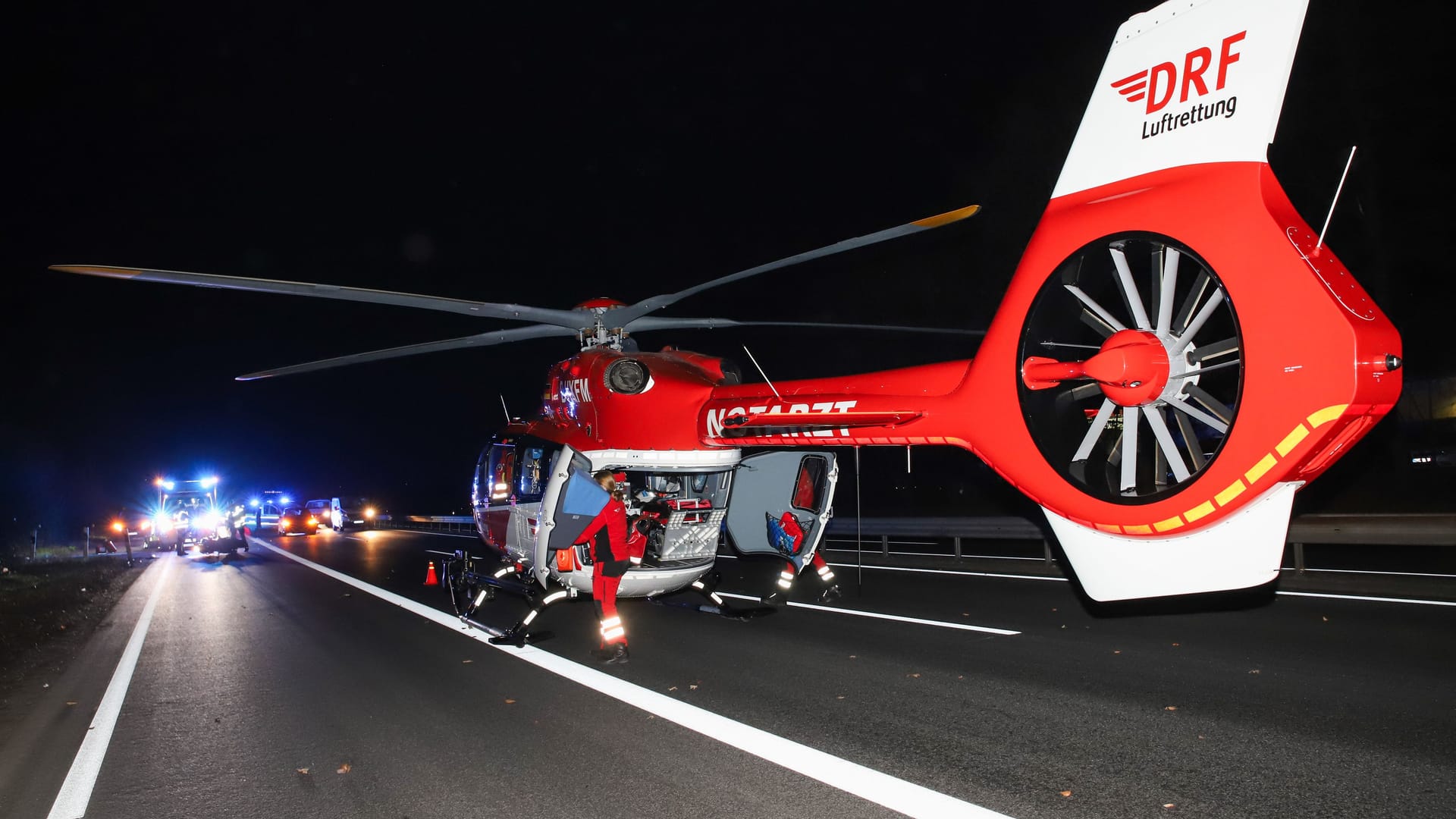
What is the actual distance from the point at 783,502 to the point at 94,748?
273 inches

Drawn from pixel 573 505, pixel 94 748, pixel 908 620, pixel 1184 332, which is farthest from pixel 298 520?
pixel 1184 332

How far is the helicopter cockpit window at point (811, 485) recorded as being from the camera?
9.87 meters

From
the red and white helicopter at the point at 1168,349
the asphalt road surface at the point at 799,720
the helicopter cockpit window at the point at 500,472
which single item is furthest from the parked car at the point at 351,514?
the red and white helicopter at the point at 1168,349

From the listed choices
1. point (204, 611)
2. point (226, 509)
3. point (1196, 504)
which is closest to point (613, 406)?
point (1196, 504)

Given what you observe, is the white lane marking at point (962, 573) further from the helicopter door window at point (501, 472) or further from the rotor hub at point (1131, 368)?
the rotor hub at point (1131, 368)

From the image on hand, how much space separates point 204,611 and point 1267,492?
14134 mm

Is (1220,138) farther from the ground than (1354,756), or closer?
farther from the ground

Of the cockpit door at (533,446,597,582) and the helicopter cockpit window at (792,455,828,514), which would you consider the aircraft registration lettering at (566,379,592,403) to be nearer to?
the cockpit door at (533,446,597,582)

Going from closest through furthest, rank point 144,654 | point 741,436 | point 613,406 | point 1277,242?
→ point 1277,242 → point 741,436 → point 613,406 → point 144,654

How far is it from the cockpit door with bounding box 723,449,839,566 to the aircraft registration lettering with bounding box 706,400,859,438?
182cm

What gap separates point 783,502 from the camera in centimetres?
1041

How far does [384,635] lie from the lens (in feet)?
32.2

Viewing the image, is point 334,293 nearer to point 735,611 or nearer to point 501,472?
point 501,472

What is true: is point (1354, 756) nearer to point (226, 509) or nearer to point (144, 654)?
point (144, 654)
